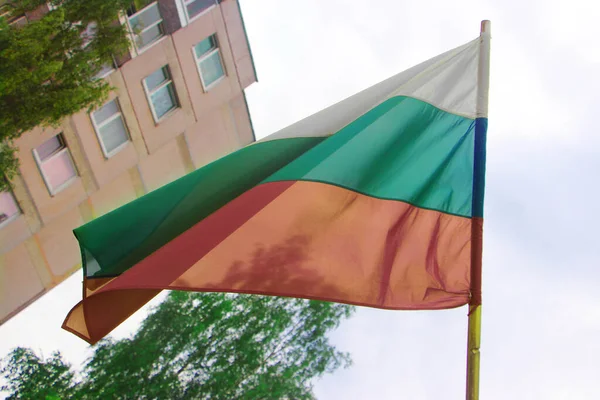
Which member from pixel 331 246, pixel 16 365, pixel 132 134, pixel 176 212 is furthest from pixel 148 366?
pixel 331 246

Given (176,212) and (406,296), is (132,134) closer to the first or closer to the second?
(176,212)

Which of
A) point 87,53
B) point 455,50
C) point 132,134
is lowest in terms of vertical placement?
point 132,134

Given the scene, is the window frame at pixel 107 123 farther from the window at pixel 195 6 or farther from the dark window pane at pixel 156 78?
the window at pixel 195 6

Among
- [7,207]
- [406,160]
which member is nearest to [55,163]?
[7,207]

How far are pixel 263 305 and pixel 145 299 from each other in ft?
56.3

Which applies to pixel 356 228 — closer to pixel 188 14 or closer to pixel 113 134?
pixel 113 134

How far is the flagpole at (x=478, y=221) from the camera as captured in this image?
13.5ft

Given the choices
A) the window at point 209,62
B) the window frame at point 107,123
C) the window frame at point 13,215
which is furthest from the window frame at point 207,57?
the window frame at point 13,215

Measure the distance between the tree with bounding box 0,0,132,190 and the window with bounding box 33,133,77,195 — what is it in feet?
11.0

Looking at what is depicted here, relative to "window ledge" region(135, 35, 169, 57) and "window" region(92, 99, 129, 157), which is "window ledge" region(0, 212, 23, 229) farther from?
"window ledge" region(135, 35, 169, 57)

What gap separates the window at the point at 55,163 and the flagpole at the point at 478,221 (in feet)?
47.3

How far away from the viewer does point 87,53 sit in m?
13.4

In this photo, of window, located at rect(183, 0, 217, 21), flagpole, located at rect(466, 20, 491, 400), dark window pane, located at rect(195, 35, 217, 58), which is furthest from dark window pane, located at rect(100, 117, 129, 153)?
flagpole, located at rect(466, 20, 491, 400)

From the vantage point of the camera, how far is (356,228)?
196 inches
